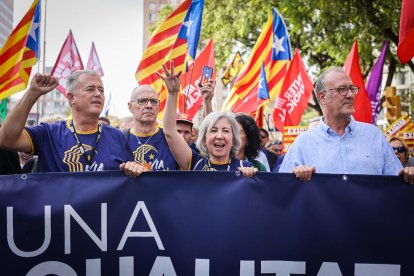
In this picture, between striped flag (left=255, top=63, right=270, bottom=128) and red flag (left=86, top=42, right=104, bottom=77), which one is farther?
red flag (left=86, top=42, right=104, bottom=77)

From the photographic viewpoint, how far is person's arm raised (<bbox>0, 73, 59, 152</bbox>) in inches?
148

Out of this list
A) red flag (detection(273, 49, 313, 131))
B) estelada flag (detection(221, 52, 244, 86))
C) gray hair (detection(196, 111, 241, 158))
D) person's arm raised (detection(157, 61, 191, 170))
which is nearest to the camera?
person's arm raised (detection(157, 61, 191, 170))

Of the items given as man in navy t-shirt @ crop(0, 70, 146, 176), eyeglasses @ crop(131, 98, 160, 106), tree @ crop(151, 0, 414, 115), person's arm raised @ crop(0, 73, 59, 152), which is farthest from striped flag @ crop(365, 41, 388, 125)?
person's arm raised @ crop(0, 73, 59, 152)

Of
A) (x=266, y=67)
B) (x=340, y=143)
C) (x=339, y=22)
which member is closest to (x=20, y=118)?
(x=340, y=143)

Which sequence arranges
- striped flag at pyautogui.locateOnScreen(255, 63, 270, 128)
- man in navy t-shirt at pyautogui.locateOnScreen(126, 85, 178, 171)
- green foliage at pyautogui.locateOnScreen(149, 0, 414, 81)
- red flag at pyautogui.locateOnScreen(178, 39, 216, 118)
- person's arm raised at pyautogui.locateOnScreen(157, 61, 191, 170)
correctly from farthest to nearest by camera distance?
green foliage at pyautogui.locateOnScreen(149, 0, 414, 81) → striped flag at pyautogui.locateOnScreen(255, 63, 270, 128) → red flag at pyautogui.locateOnScreen(178, 39, 216, 118) → man in navy t-shirt at pyautogui.locateOnScreen(126, 85, 178, 171) → person's arm raised at pyautogui.locateOnScreen(157, 61, 191, 170)

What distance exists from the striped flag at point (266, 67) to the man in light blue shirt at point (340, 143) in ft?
21.9

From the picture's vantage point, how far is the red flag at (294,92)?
11031mm

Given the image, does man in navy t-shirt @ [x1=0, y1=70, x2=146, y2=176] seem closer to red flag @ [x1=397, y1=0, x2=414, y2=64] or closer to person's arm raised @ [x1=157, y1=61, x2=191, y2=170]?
person's arm raised @ [x1=157, y1=61, x2=191, y2=170]

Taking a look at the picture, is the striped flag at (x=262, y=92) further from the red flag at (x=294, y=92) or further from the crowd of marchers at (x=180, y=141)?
the crowd of marchers at (x=180, y=141)

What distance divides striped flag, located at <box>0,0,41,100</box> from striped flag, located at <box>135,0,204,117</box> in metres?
1.71

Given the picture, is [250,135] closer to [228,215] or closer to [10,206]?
[228,215]

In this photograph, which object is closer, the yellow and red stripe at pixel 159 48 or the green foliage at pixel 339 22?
the yellow and red stripe at pixel 159 48

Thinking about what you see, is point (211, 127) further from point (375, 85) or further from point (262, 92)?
point (375, 85)

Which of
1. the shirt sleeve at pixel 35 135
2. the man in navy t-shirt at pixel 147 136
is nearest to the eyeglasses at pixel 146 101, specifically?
the man in navy t-shirt at pixel 147 136
